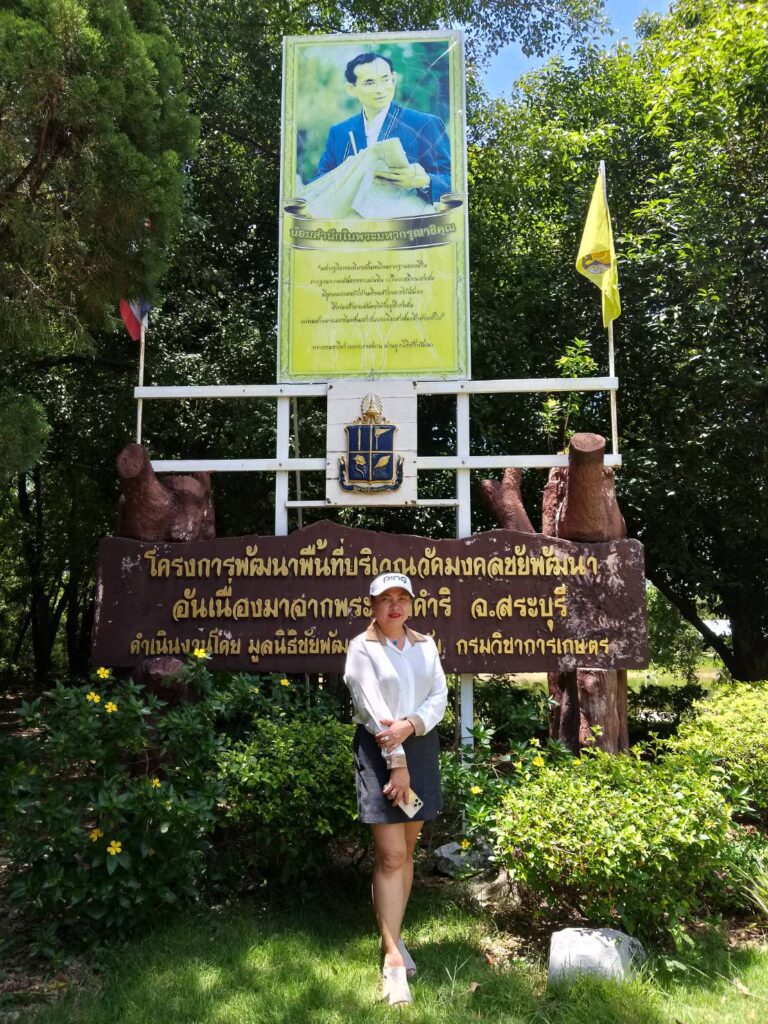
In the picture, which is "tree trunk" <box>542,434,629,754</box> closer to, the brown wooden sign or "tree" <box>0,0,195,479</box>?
the brown wooden sign

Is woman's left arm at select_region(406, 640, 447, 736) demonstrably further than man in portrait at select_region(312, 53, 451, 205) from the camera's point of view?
No

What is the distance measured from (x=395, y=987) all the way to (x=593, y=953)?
2.81 ft

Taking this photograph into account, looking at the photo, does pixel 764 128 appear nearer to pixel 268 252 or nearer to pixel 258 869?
pixel 268 252

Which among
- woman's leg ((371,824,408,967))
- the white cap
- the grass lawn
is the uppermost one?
the white cap

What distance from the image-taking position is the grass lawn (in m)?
3.14

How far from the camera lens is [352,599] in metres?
5.45

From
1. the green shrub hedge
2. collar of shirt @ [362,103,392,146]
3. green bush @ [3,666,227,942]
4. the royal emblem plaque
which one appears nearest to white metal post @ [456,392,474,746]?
the royal emblem plaque

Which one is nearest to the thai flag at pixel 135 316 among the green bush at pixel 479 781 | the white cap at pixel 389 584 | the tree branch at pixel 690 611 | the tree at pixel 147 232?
the tree at pixel 147 232

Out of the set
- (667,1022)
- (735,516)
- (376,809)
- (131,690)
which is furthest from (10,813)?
(735,516)

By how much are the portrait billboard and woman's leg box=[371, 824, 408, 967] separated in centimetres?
351

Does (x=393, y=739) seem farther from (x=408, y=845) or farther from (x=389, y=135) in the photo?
(x=389, y=135)

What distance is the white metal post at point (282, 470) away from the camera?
5873mm

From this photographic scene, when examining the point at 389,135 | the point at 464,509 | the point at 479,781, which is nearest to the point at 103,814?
the point at 479,781

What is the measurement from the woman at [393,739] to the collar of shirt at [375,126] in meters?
4.23
